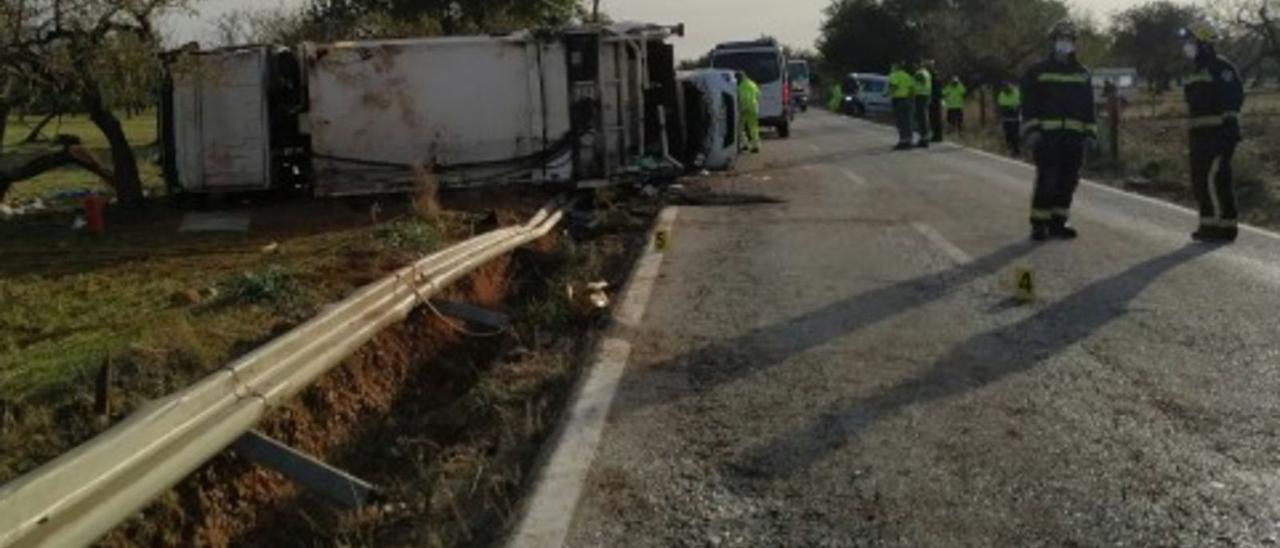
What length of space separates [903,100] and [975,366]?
2075cm

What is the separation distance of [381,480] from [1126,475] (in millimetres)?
2942

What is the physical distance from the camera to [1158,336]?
23.7 feet

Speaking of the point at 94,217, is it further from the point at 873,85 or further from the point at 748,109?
the point at 873,85

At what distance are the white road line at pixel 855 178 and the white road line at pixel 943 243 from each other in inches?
205

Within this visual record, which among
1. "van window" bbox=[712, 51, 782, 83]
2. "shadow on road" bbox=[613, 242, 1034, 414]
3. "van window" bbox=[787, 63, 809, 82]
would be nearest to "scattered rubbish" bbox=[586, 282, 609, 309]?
"shadow on road" bbox=[613, 242, 1034, 414]

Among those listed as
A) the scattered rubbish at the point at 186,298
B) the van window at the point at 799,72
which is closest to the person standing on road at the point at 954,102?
the van window at the point at 799,72

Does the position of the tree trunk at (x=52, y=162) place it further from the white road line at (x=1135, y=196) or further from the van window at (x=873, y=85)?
the van window at (x=873, y=85)

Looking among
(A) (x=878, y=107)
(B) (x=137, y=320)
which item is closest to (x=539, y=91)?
(B) (x=137, y=320)

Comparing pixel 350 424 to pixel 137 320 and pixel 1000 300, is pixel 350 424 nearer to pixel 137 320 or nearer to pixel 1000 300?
pixel 137 320

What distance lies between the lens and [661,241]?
11438mm

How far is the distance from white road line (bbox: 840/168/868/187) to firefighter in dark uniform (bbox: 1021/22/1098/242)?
6057mm

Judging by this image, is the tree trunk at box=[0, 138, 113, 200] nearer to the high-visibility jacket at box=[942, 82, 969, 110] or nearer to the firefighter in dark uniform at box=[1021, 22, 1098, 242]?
the firefighter in dark uniform at box=[1021, 22, 1098, 242]

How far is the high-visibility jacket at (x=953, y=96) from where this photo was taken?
110 ft

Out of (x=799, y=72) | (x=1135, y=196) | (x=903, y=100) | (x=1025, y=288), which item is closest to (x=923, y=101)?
(x=903, y=100)
